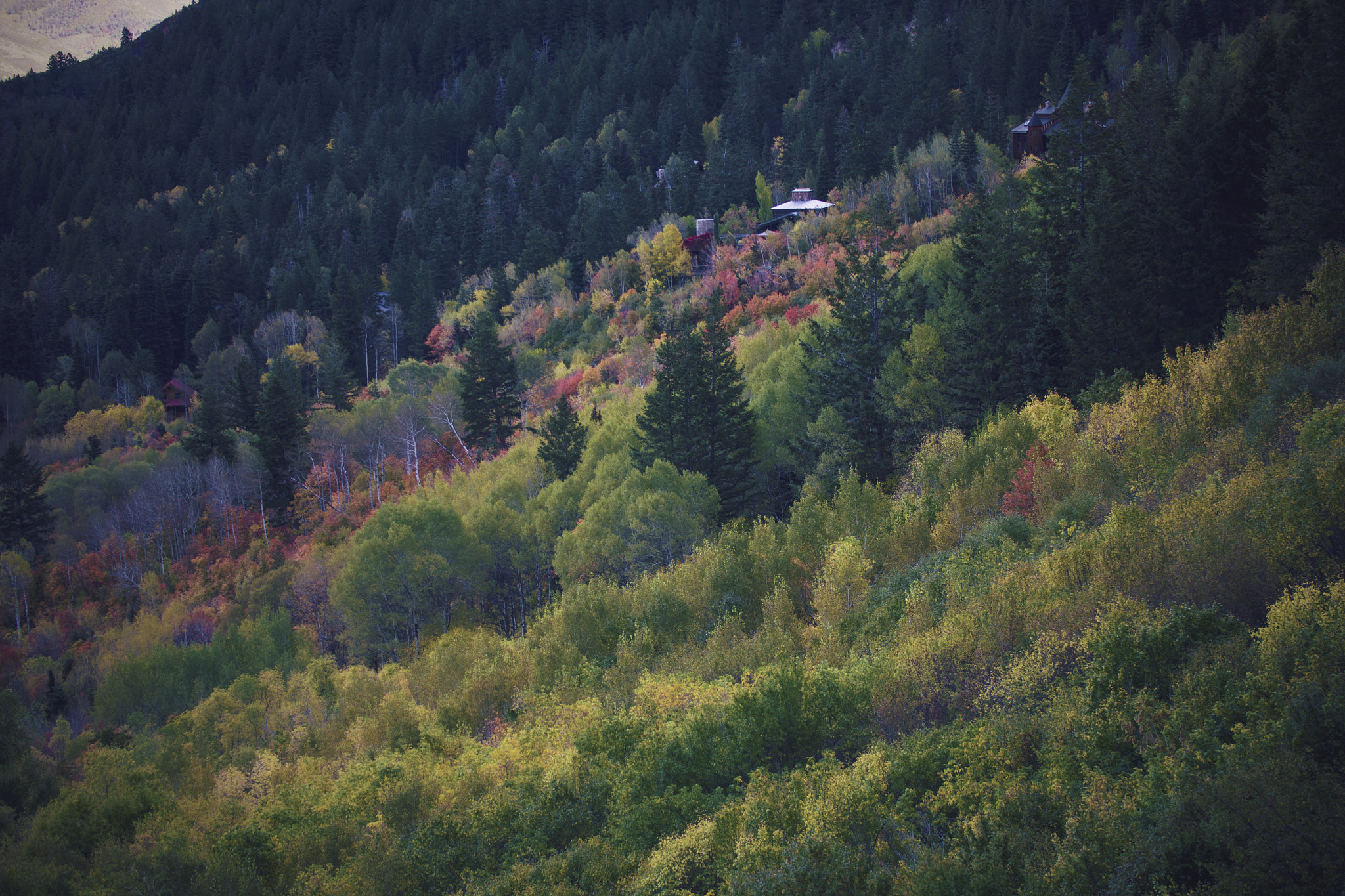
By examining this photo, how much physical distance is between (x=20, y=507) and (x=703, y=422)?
178 ft

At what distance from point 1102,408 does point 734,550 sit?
1313 centimetres

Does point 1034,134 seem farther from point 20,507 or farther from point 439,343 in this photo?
point 20,507

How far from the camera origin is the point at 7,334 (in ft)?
335

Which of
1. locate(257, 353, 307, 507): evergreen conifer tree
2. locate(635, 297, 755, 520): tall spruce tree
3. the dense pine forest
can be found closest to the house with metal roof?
the dense pine forest

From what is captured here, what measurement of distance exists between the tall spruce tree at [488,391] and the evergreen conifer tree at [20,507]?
3292cm

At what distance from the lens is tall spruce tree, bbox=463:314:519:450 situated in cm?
6266

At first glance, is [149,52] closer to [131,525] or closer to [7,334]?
[7,334]

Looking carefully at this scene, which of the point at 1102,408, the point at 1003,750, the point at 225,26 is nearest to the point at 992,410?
the point at 1102,408

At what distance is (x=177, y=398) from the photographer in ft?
300

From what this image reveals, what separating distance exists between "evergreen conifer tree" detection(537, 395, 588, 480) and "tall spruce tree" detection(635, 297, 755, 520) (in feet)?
19.3

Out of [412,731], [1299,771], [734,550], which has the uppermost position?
[1299,771]

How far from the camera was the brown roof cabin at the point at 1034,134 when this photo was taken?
206 ft

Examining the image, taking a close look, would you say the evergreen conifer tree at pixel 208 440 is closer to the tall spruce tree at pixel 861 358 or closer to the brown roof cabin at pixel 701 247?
the brown roof cabin at pixel 701 247

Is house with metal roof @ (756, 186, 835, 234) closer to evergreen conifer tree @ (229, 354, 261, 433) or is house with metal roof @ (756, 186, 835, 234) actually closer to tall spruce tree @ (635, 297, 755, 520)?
tall spruce tree @ (635, 297, 755, 520)
